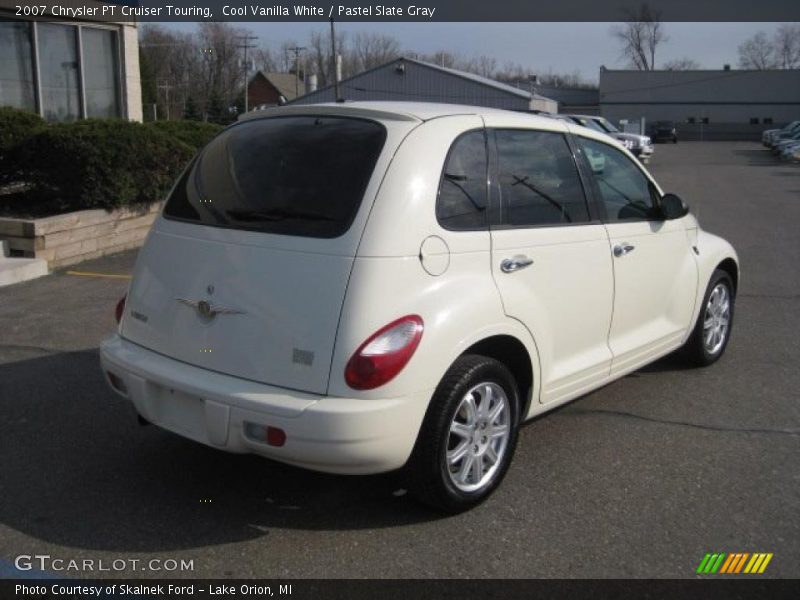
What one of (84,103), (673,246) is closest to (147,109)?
(84,103)

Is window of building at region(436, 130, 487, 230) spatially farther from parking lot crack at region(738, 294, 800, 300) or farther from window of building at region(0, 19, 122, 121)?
window of building at region(0, 19, 122, 121)

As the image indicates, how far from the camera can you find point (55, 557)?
3.27 metres

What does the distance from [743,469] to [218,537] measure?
2.64 meters

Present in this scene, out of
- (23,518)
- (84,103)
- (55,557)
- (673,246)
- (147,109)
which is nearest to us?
(55,557)

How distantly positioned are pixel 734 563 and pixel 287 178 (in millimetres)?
2507

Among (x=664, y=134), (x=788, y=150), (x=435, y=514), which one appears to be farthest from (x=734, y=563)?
(x=664, y=134)

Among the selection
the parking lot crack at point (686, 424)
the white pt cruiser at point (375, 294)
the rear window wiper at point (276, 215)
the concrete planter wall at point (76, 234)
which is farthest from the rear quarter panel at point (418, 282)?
the concrete planter wall at point (76, 234)

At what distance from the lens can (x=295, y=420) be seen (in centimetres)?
317

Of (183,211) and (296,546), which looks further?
(183,211)

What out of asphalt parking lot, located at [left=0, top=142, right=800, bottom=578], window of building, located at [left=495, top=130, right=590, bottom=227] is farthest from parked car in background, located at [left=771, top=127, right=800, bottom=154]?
window of building, located at [left=495, top=130, right=590, bottom=227]

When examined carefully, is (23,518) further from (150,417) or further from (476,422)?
(476,422)

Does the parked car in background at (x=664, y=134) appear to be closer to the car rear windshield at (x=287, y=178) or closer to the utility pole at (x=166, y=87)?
the utility pole at (x=166, y=87)

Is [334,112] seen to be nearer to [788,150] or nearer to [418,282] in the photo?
[418,282]

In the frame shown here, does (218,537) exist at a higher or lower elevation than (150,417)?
lower
